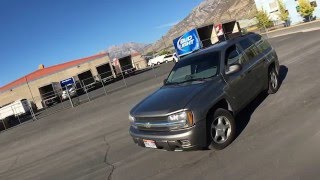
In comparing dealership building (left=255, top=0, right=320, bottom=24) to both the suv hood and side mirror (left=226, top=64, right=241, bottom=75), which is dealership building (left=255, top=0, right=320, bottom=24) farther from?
the suv hood

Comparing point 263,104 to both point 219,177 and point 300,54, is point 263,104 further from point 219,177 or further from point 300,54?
point 300,54

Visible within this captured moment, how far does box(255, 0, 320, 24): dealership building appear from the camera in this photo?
199 feet

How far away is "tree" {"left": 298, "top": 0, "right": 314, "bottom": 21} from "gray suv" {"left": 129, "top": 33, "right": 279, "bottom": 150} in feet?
186

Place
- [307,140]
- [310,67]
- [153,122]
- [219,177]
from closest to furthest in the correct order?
1. [219,177]
2. [307,140]
3. [153,122]
4. [310,67]

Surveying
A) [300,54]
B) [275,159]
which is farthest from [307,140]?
[300,54]

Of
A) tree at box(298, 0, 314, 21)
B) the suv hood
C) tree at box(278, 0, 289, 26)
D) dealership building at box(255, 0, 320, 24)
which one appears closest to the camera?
the suv hood

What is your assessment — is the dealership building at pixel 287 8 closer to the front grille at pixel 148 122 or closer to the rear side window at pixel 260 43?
the rear side window at pixel 260 43

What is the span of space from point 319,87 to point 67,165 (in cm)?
666

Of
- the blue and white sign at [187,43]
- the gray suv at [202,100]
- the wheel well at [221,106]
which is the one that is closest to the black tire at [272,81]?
the gray suv at [202,100]

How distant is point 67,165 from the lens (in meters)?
8.77

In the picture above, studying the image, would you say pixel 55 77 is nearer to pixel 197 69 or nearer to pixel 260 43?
pixel 260 43

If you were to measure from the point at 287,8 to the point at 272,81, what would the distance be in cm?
6360

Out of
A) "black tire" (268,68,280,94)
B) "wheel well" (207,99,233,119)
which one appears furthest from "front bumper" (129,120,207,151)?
"black tire" (268,68,280,94)

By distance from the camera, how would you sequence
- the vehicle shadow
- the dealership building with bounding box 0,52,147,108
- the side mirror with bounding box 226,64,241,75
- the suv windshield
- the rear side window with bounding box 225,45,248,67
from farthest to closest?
the dealership building with bounding box 0,52,147,108
the rear side window with bounding box 225,45,248,67
the vehicle shadow
the suv windshield
the side mirror with bounding box 226,64,241,75
